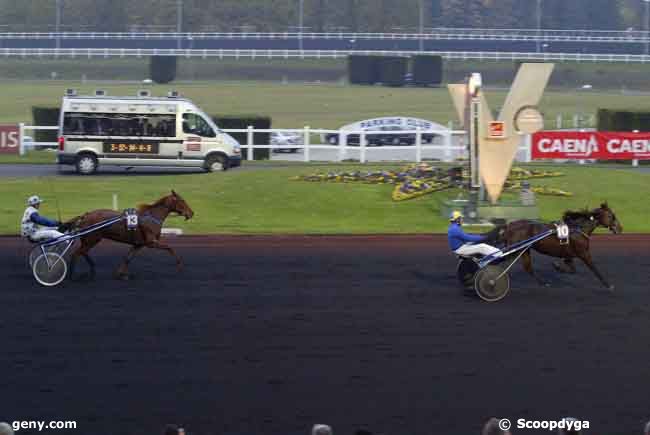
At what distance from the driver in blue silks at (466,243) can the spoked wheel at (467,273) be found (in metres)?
0.31

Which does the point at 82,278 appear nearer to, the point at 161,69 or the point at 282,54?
the point at 161,69

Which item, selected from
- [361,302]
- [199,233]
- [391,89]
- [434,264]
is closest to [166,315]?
[361,302]

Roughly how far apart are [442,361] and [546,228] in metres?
3.86

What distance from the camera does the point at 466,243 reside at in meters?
14.4

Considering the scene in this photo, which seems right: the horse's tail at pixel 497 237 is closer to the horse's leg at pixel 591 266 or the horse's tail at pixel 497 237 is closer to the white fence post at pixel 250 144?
the horse's leg at pixel 591 266

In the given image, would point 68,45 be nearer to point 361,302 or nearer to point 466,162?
point 466,162

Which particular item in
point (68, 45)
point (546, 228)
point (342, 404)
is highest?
point (68, 45)

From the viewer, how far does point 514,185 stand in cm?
2373

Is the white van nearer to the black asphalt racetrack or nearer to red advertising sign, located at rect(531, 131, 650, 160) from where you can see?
red advertising sign, located at rect(531, 131, 650, 160)

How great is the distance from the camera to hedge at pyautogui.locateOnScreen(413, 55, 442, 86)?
238 feet

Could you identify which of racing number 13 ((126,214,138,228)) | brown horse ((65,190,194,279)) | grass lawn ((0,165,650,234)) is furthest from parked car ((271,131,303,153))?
racing number 13 ((126,214,138,228))

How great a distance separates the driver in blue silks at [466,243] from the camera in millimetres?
14188

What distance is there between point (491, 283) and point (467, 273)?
0.68 meters

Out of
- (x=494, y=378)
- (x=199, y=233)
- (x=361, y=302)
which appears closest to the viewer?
(x=494, y=378)
